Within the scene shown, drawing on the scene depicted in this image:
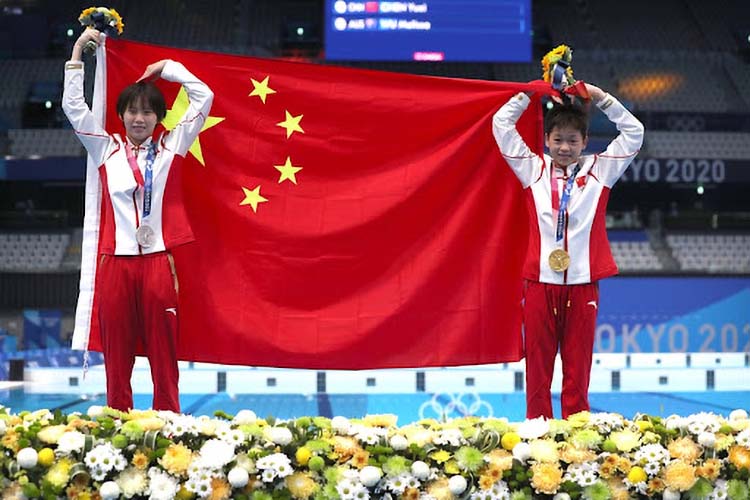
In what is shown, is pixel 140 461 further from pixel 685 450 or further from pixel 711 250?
pixel 711 250

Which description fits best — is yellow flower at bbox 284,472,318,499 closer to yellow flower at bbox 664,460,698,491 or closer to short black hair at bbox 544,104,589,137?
yellow flower at bbox 664,460,698,491

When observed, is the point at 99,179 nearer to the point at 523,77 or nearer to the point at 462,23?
the point at 462,23

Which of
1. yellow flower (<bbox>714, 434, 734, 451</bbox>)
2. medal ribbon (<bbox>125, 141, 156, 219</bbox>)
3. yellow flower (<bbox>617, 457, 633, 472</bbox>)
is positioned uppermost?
medal ribbon (<bbox>125, 141, 156, 219</bbox>)

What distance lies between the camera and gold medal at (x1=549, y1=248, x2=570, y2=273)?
3.47 metres

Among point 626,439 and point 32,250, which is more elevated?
point 32,250

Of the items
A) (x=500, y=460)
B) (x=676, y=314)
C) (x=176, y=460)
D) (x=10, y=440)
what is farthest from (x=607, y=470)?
(x=676, y=314)

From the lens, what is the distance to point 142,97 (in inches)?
138

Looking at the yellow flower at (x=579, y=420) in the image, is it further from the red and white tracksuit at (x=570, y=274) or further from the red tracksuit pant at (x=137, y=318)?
the red tracksuit pant at (x=137, y=318)

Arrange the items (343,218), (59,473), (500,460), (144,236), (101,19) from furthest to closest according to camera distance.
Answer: (343,218), (101,19), (144,236), (500,460), (59,473)

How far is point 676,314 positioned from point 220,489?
1296 cm

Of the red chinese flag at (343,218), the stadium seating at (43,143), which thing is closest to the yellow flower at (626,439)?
the red chinese flag at (343,218)

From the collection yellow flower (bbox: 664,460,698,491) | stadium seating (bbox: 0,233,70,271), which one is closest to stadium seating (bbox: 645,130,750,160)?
stadium seating (bbox: 0,233,70,271)

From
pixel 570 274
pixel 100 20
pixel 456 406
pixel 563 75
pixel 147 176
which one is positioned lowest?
pixel 456 406

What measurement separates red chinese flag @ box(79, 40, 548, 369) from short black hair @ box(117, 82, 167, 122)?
35cm
